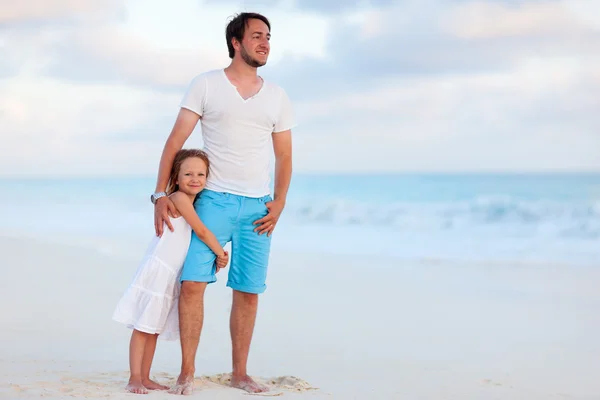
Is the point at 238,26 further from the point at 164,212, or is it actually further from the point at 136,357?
the point at 136,357

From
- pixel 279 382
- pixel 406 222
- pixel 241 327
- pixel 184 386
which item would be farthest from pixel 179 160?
pixel 406 222

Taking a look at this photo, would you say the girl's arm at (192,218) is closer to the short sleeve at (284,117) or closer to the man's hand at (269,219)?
the man's hand at (269,219)

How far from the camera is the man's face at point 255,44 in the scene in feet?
13.4

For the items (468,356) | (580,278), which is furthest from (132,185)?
(468,356)

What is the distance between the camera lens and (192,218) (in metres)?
3.90

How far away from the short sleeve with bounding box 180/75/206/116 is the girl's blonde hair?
0.22m

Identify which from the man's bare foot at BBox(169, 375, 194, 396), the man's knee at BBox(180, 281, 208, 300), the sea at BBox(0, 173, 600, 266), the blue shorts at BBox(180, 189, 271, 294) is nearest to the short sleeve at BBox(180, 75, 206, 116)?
the blue shorts at BBox(180, 189, 271, 294)

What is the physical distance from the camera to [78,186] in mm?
36781

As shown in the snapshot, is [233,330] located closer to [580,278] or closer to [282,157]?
[282,157]

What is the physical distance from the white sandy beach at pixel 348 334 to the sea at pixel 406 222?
2.21m

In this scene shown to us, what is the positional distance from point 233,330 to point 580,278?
5954mm

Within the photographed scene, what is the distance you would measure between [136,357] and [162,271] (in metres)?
0.46

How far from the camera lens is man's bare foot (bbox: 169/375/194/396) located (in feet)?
12.8

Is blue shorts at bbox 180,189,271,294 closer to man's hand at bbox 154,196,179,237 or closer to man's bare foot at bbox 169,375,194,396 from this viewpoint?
man's hand at bbox 154,196,179,237
